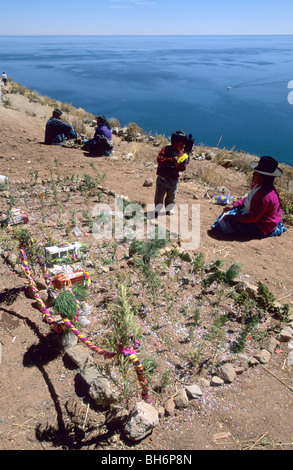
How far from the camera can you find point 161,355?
2975mm

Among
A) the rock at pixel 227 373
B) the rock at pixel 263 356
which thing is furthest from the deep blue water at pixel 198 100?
the rock at pixel 227 373

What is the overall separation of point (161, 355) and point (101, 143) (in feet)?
25.3

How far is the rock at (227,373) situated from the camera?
2740 mm

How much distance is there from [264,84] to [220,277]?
161 ft

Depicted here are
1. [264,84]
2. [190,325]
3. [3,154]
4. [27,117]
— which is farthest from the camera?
[264,84]

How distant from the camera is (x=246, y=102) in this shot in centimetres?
3584

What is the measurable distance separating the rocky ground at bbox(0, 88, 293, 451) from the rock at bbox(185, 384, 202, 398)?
47 millimetres

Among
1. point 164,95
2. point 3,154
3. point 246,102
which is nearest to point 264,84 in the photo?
point 246,102

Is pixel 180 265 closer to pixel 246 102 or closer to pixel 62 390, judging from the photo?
pixel 62 390

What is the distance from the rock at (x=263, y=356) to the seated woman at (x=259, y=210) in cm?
263

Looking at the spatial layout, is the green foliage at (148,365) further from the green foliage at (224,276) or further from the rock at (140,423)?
the green foliage at (224,276)

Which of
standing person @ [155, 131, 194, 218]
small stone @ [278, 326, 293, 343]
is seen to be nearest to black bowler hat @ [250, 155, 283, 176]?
standing person @ [155, 131, 194, 218]

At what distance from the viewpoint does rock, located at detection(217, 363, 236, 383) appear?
2740mm

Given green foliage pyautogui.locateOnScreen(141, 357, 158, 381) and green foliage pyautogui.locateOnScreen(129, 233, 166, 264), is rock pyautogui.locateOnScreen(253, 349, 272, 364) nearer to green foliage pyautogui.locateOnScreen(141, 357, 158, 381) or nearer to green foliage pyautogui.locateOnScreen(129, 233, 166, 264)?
green foliage pyautogui.locateOnScreen(141, 357, 158, 381)
